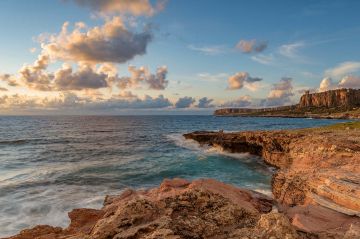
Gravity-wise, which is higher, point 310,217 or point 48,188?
point 310,217

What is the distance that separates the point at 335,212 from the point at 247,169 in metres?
23.2

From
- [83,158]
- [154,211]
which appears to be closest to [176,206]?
[154,211]

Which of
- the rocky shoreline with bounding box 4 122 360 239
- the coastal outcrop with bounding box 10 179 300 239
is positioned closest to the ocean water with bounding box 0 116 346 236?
the rocky shoreline with bounding box 4 122 360 239

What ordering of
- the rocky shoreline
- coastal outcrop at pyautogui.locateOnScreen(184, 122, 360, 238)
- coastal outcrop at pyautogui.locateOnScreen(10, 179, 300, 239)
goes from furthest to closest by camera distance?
1. coastal outcrop at pyautogui.locateOnScreen(184, 122, 360, 238)
2. the rocky shoreline
3. coastal outcrop at pyautogui.locateOnScreen(10, 179, 300, 239)

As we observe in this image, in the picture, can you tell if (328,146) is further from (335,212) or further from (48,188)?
(48,188)

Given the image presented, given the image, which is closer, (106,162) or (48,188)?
(48,188)

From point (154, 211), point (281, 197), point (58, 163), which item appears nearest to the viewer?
point (154, 211)

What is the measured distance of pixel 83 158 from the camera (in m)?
43.2

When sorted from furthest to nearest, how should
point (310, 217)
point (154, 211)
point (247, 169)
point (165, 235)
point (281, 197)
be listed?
point (247, 169), point (281, 197), point (310, 217), point (154, 211), point (165, 235)

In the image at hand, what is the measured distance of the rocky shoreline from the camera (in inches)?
241

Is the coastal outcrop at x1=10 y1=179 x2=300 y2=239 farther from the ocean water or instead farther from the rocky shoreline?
the ocean water

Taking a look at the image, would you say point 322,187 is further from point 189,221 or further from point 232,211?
point 189,221

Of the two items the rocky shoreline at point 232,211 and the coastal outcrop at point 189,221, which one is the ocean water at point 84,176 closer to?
the rocky shoreline at point 232,211

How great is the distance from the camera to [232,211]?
7254 millimetres
